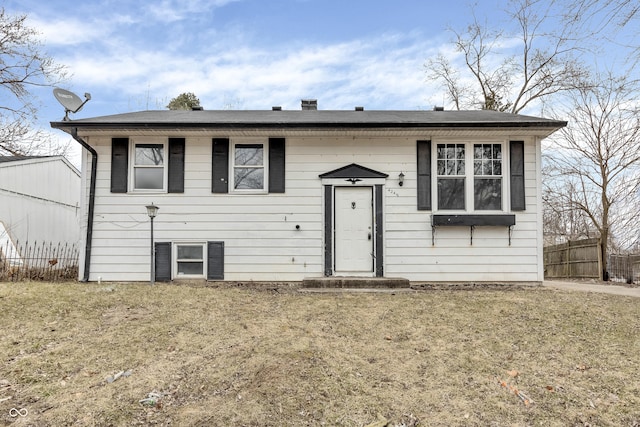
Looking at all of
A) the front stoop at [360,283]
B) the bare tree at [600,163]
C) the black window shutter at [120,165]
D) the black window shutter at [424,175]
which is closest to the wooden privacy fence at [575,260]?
the bare tree at [600,163]

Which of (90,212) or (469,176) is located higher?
(469,176)

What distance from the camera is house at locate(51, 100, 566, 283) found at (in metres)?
7.59

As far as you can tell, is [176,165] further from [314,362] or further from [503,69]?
[503,69]

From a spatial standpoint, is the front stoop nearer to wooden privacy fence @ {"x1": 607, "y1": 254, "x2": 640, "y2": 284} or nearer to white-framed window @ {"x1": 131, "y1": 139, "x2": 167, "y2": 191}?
white-framed window @ {"x1": 131, "y1": 139, "x2": 167, "y2": 191}

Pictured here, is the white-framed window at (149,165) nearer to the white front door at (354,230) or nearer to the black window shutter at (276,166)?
the black window shutter at (276,166)

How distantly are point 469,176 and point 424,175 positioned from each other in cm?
88

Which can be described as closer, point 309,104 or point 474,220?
point 474,220

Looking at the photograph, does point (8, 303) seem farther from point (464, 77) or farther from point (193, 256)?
point (464, 77)

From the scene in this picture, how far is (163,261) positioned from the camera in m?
7.60

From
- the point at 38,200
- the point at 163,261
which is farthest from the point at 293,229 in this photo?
the point at 38,200

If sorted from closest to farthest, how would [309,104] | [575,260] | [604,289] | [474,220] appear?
[474,220]
[604,289]
[309,104]
[575,260]

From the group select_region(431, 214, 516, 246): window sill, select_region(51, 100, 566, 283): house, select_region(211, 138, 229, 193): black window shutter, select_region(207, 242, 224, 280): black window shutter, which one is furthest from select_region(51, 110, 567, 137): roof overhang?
select_region(207, 242, 224, 280): black window shutter

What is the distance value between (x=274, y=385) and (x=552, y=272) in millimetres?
13903

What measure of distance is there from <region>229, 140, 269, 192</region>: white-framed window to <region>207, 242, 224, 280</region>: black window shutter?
1204 millimetres
